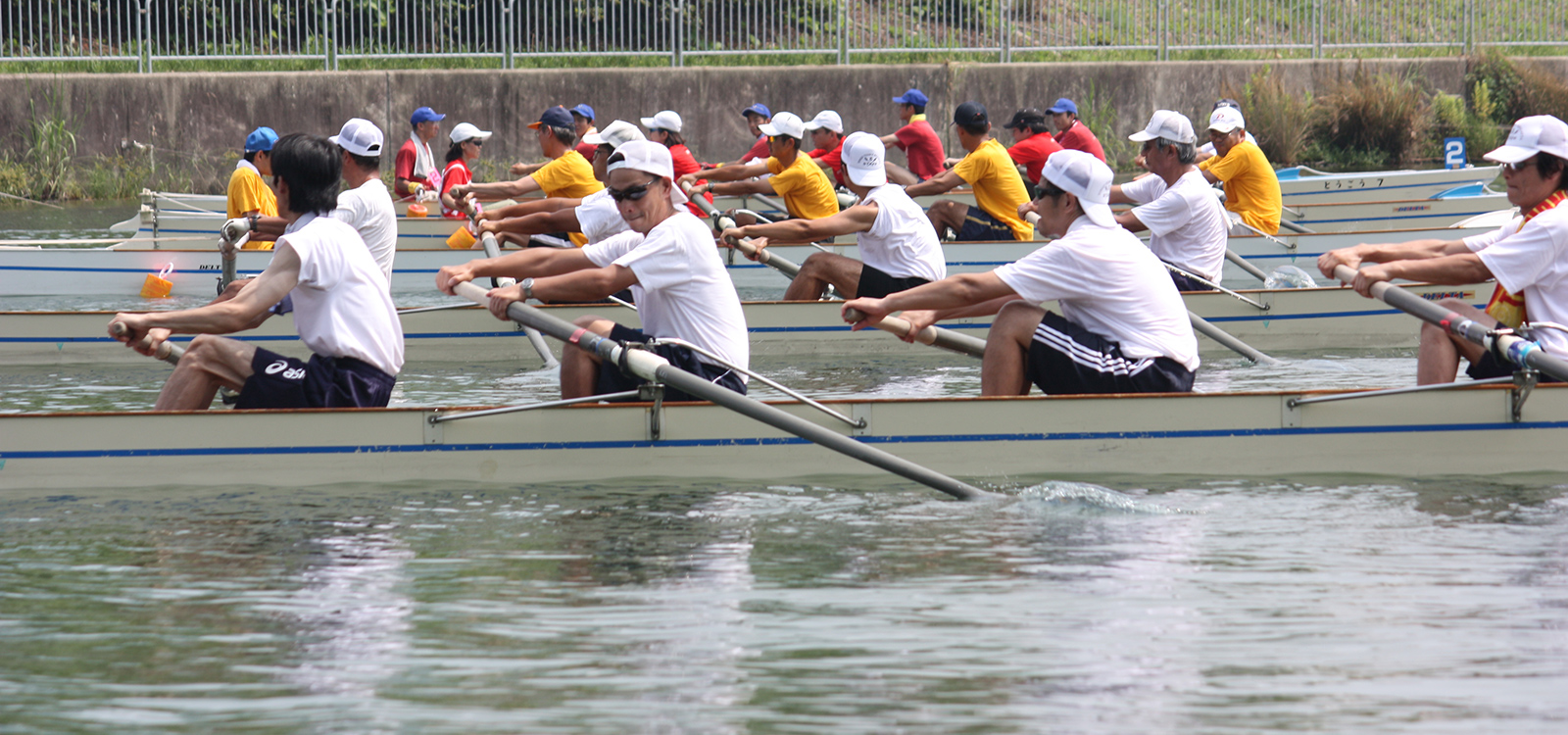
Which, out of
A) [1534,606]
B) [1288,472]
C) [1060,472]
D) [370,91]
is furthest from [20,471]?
[370,91]

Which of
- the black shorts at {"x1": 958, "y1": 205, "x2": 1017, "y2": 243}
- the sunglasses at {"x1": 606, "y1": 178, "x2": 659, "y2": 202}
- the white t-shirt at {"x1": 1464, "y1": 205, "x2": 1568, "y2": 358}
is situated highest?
the sunglasses at {"x1": 606, "y1": 178, "x2": 659, "y2": 202}

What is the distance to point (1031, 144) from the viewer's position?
561 inches

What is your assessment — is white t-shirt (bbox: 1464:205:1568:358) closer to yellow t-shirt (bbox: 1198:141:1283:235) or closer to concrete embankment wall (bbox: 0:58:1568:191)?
yellow t-shirt (bbox: 1198:141:1283:235)

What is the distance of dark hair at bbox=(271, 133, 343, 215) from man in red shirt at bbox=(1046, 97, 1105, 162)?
33.4 ft

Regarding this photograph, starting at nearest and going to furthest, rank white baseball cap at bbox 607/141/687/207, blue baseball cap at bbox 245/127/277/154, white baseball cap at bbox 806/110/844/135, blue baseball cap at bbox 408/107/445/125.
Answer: white baseball cap at bbox 607/141/687/207
blue baseball cap at bbox 245/127/277/154
white baseball cap at bbox 806/110/844/135
blue baseball cap at bbox 408/107/445/125

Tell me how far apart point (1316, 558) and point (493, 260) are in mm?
3494

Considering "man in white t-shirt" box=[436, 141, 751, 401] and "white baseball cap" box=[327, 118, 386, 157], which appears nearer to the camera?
"man in white t-shirt" box=[436, 141, 751, 401]

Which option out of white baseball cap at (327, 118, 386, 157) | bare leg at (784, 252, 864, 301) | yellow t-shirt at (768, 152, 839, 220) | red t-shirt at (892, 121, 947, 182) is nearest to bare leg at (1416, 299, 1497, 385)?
bare leg at (784, 252, 864, 301)

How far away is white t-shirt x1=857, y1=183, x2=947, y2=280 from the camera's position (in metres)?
9.95

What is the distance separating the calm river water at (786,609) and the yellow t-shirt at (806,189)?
18.1ft

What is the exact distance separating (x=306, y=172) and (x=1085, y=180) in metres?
2.97

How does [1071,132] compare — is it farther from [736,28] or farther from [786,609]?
[786,609]

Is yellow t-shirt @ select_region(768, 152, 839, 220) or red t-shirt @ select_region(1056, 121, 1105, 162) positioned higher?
red t-shirt @ select_region(1056, 121, 1105, 162)

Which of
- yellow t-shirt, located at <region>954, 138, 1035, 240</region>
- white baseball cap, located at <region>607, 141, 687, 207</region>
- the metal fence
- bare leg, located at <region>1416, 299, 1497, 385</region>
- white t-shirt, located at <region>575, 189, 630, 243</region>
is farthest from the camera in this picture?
the metal fence
